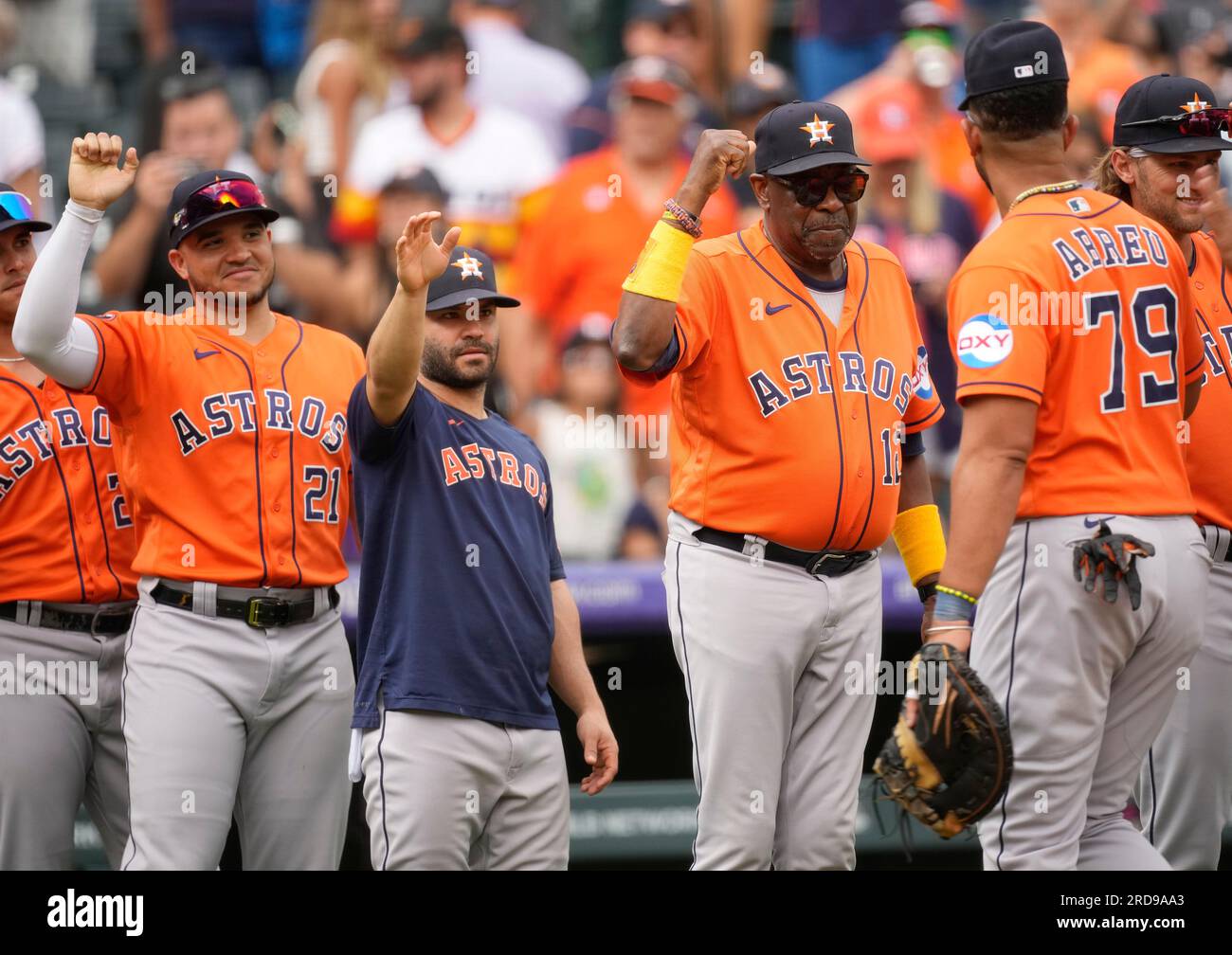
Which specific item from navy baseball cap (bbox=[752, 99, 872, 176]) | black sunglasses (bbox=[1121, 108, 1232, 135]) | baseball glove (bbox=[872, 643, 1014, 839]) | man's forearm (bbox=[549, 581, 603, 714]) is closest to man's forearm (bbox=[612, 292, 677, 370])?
navy baseball cap (bbox=[752, 99, 872, 176])

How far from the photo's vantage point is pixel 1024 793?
134 inches

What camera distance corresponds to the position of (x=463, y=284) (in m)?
4.12

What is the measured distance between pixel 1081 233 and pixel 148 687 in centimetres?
244

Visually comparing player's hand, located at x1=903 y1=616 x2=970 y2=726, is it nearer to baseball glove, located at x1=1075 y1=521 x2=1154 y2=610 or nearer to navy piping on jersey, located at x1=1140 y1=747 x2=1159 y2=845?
baseball glove, located at x1=1075 y1=521 x2=1154 y2=610

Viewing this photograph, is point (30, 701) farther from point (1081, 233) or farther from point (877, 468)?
point (1081, 233)

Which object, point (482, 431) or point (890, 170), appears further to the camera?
point (890, 170)

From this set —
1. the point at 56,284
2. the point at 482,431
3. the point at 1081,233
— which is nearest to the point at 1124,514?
the point at 1081,233

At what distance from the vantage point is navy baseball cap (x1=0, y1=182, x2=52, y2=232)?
13.9 feet

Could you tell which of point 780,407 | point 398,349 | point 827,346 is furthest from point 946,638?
point 398,349

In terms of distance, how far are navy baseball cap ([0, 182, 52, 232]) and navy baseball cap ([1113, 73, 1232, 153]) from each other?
2.83 m

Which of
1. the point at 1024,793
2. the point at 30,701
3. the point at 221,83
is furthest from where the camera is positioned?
the point at 221,83

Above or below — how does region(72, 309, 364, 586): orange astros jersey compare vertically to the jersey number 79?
below
